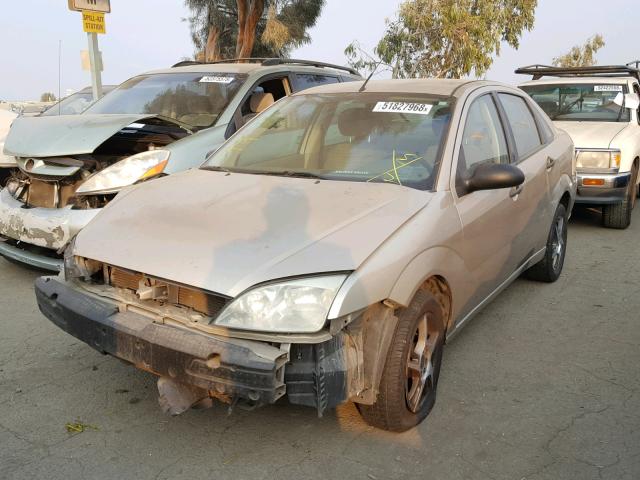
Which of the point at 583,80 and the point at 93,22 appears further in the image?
the point at 583,80

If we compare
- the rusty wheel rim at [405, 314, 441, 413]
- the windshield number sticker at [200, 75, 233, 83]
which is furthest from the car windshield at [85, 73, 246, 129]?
the rusty wheel rim at [405, 314, 441, 413]

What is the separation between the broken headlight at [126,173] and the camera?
4.77 meters

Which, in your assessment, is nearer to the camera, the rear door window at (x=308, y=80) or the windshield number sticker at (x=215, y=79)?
the windshield number sticker at (x=215, y=79)

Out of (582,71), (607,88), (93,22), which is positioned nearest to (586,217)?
(607,88)

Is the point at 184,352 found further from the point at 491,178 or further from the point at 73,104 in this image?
the point at 73,104

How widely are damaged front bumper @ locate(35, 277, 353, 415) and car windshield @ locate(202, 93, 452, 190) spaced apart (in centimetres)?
121

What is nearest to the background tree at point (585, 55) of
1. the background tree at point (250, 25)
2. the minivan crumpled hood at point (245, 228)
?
the background tree at point (250, 25)

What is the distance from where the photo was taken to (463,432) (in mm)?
3078

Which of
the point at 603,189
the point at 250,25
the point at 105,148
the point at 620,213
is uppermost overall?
the point at 250,25

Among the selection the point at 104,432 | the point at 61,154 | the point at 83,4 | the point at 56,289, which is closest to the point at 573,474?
the point at 104,432

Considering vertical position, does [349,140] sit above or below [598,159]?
above

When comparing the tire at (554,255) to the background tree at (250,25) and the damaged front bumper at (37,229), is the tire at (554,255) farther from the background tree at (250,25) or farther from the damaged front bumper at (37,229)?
the background tree at (250,25)

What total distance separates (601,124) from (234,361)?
691cm

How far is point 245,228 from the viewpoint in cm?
289
